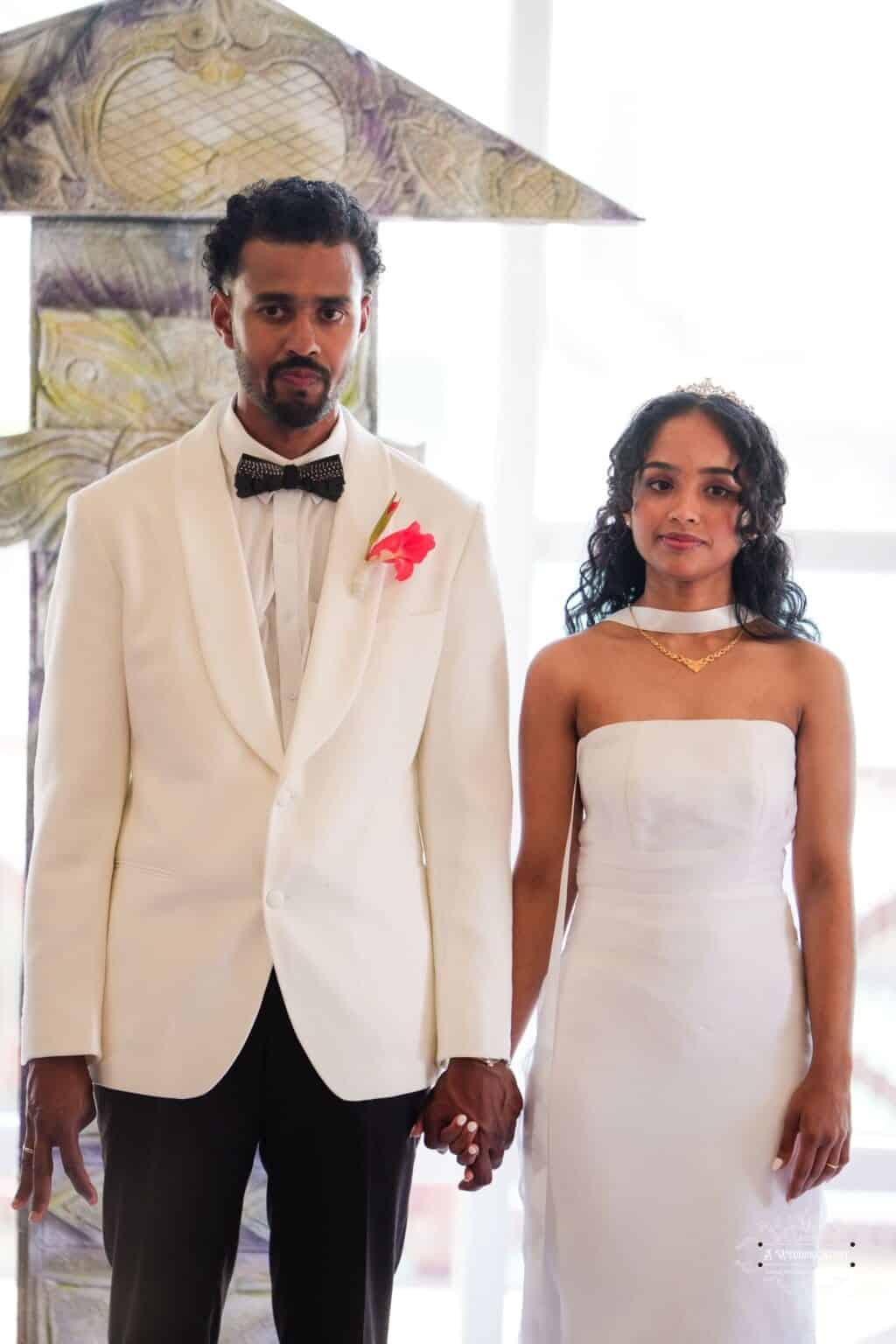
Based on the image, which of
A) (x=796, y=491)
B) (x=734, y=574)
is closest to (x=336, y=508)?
(x=734, y=574)

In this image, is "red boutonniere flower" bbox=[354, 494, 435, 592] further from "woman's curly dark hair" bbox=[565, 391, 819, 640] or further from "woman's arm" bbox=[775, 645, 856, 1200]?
"woman's arm" bbox=[775, 645, 856, 1200]

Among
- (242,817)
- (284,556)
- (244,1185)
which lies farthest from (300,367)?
(244,1185)

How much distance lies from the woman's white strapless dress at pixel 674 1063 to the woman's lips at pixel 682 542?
0.25 m

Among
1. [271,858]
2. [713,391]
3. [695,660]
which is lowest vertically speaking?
[271,858]

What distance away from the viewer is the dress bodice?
1919 millimetres

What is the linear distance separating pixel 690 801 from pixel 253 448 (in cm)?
78

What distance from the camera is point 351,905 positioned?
1.66 m

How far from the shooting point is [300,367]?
1.73 metres

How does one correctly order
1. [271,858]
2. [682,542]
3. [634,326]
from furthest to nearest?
[634,326] < [682,542] < [271,858]

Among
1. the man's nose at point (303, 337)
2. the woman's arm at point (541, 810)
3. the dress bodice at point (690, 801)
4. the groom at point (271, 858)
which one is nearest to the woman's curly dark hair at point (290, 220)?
the groom at point (271, 858)

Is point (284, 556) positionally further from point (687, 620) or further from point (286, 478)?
point (687, 620)

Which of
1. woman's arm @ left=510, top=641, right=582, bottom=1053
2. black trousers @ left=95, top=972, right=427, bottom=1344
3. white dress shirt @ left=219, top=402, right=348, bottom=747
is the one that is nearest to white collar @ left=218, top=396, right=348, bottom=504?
white dress shirt @ left=219, top=402, right=348, bottom=747

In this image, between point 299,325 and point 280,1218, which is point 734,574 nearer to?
point 299,325

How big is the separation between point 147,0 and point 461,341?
36.8 inches
